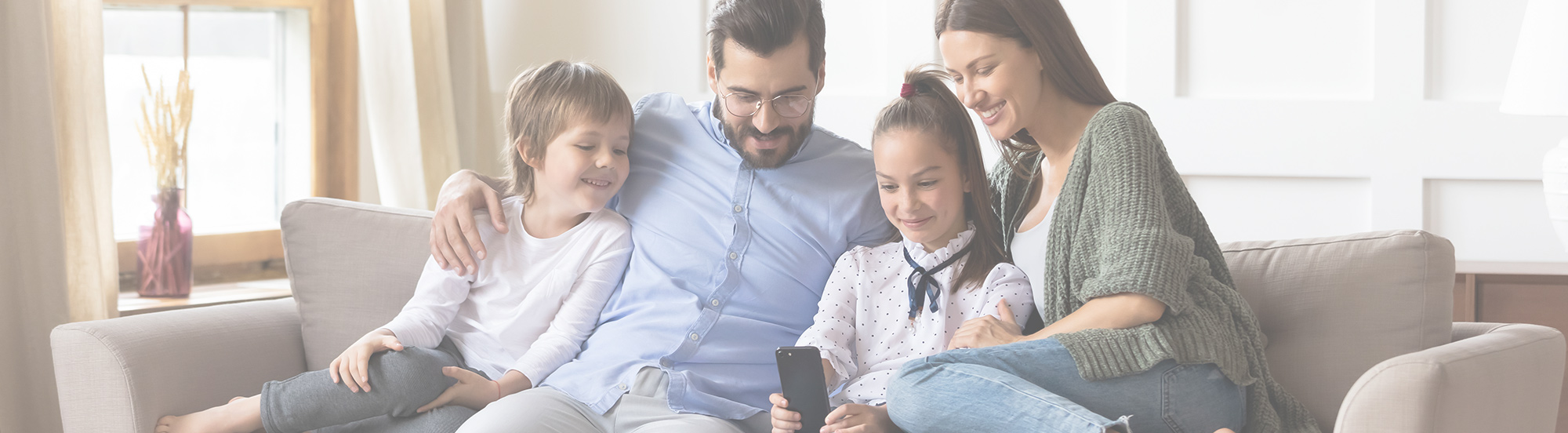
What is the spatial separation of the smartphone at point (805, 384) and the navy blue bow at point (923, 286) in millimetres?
215

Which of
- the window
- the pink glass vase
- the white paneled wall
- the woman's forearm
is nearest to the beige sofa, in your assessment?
the woman's forearm

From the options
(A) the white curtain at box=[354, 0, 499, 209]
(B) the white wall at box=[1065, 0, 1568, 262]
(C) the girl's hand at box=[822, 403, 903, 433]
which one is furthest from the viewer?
(A) the white curtain at box=[354, 0, 499, 209]

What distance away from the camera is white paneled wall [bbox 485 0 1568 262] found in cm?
273

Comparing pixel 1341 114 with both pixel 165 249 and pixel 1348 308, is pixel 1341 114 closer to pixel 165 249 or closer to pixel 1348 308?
pixel 1348 308

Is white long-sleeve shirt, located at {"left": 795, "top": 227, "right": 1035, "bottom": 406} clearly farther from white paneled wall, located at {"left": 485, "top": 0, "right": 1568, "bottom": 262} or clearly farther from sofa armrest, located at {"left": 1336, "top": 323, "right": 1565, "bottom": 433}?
white paneled wall, located at {"left": 485, "top": 0, "right": 1568, "bottom": 262}

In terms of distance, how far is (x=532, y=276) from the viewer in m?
1.78

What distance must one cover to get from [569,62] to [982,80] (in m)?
0.70

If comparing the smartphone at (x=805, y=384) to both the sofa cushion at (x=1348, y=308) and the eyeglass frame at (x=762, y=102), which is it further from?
the sofa cushion at (x=1348, y=308)

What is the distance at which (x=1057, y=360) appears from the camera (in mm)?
1373

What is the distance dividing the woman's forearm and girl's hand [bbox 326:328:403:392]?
3.13 feet

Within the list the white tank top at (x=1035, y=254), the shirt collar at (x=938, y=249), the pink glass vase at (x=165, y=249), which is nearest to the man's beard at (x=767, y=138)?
the shirt collar at (x=938, y=249)

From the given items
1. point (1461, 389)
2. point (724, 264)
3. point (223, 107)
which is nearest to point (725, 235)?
point (724, 264)

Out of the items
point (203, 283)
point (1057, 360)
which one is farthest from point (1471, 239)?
point (203, 283)

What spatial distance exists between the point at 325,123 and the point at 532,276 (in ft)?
4.90
